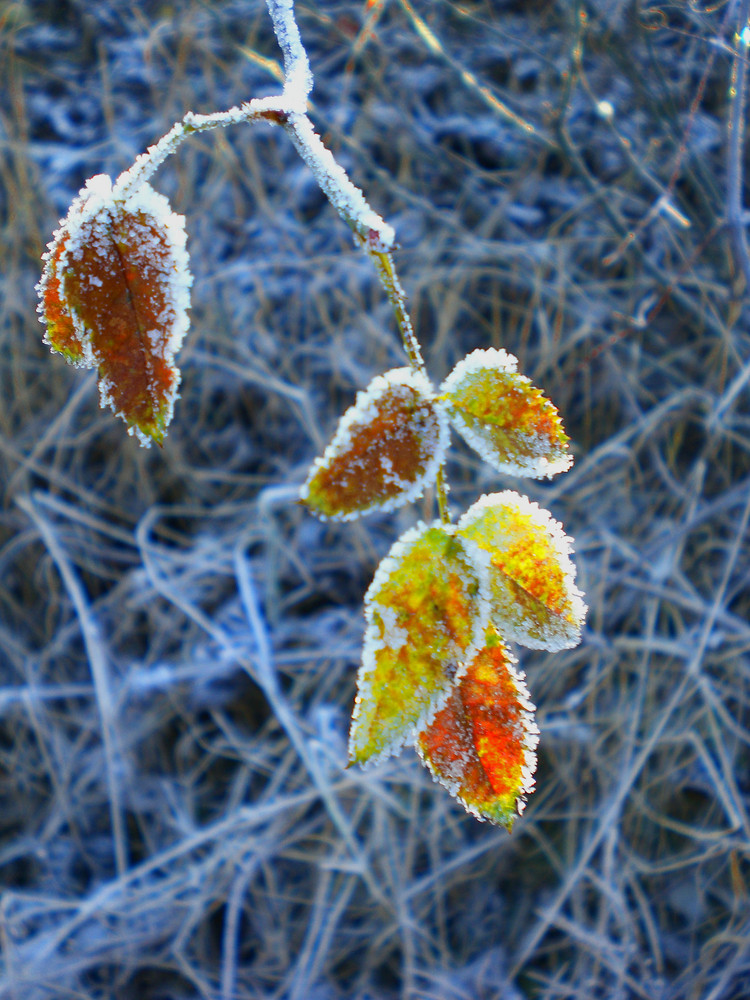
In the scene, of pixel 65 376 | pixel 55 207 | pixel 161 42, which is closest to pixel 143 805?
pixel 65 376

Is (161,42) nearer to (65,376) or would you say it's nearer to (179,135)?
(65,376)

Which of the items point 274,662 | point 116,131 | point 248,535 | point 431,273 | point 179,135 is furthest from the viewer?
point 116,131


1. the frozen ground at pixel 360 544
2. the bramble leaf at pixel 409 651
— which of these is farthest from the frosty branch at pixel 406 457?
the frozen ground at pixel 360 544

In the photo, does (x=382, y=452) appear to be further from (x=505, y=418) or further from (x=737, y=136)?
(x=737, y=136)

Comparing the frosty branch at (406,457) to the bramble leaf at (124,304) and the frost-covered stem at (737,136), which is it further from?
the frost-covered stem at (737,136)

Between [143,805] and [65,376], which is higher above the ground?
[65,376]

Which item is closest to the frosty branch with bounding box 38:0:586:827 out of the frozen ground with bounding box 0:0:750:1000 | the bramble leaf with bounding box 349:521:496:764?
the bramble leaf with bounding box 349:521:496:764

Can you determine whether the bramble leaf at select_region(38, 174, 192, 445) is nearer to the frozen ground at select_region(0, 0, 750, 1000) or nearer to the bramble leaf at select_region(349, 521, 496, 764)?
the bramble leaf at select_region(349, 521, 496, 764)
